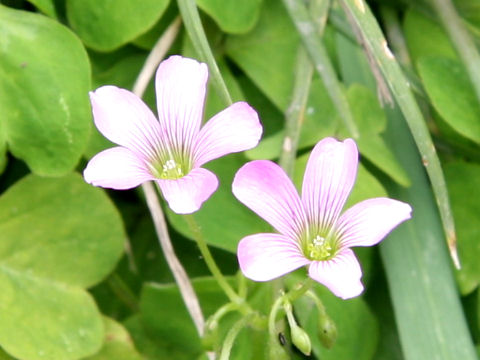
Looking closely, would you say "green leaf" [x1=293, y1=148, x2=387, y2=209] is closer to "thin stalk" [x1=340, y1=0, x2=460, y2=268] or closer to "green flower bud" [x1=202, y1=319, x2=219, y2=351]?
"thin stalk" [x1=340, y1=0, x2=460, y2=268]

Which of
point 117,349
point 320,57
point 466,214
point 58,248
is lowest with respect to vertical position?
point 117,349

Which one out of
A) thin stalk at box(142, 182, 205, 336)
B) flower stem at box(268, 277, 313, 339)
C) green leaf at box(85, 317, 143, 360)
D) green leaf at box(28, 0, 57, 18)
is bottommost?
green leaf at box(85, 317, 143, 360)

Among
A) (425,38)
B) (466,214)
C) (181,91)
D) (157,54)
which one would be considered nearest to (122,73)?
(157,54)

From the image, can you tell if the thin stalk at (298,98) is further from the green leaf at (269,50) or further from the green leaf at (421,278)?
the green leaf at (421,278)

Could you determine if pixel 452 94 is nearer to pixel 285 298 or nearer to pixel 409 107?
pixel 409 107

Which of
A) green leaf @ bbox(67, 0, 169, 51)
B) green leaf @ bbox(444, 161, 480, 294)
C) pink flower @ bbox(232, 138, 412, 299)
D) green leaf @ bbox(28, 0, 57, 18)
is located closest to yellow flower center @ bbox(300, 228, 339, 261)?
pink flower @ bbox(232, 138, 412, 299)

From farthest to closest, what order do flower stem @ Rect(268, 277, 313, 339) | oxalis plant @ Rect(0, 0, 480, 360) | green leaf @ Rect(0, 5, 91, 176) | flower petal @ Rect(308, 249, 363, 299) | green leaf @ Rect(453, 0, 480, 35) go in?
green leaf @ Rect(453, 0, 480, 35), green leaf @ Rect(0, 5, 91, 176), oxalis plant @ Rect(0, 0, 480, 360), flower stem @ Rect(268, 277, 313, 339), flower petal @ Rect(308, 249, 363, 299)

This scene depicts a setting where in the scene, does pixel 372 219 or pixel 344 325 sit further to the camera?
pixel 344 325
